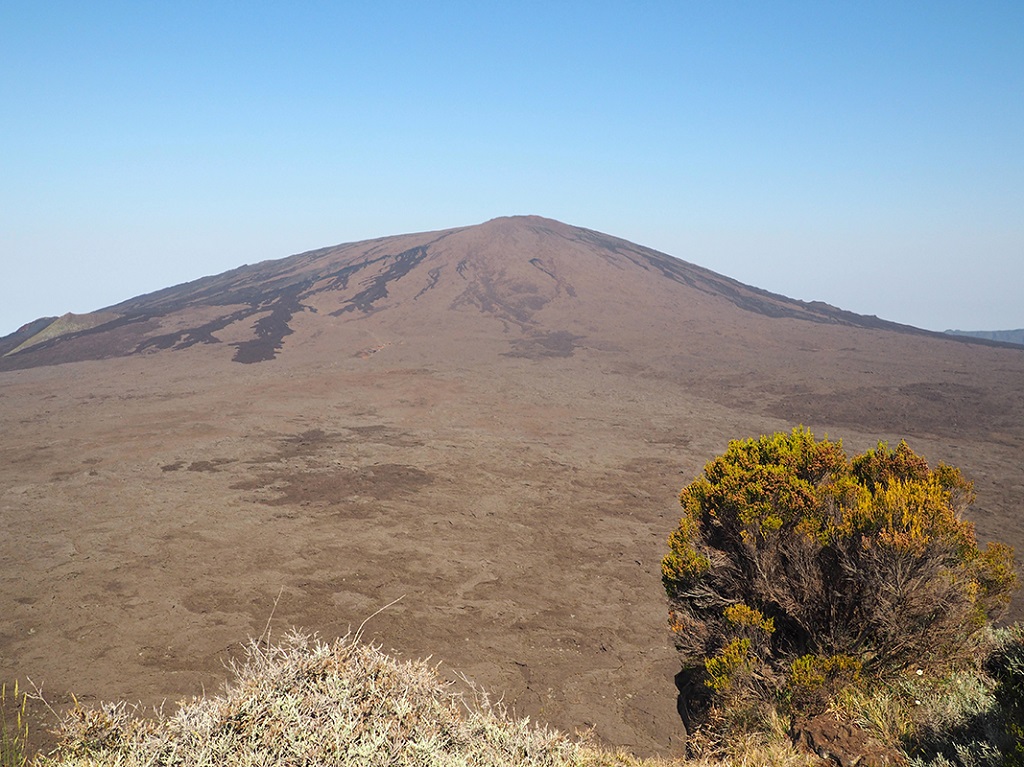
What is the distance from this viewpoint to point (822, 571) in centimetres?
532

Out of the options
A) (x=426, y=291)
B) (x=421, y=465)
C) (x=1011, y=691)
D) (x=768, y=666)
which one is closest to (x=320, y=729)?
(x=768, y=666)

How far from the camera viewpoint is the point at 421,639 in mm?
7121

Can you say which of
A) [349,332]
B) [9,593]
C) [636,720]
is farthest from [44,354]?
[636,720]

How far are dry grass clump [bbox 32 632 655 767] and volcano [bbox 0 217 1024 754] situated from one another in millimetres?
2754

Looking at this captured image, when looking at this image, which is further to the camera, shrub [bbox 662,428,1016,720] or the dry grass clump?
shrub [bbox 662,428,1016,720]

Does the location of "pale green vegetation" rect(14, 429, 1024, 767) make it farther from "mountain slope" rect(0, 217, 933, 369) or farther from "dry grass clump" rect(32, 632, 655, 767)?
"mountain slope" rect(0, 217, 933, 369)

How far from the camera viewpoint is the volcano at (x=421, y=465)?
6996 mm

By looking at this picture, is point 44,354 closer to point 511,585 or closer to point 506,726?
point 511,585

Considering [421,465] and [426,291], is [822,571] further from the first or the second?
[426,291]

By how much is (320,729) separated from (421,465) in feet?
37.0

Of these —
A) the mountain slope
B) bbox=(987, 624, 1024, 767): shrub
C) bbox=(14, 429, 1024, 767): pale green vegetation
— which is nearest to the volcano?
the mountain slope

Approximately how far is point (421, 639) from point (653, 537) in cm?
488

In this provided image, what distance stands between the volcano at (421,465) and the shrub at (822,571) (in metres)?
1.31

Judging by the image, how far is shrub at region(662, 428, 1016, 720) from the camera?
4.77 m
